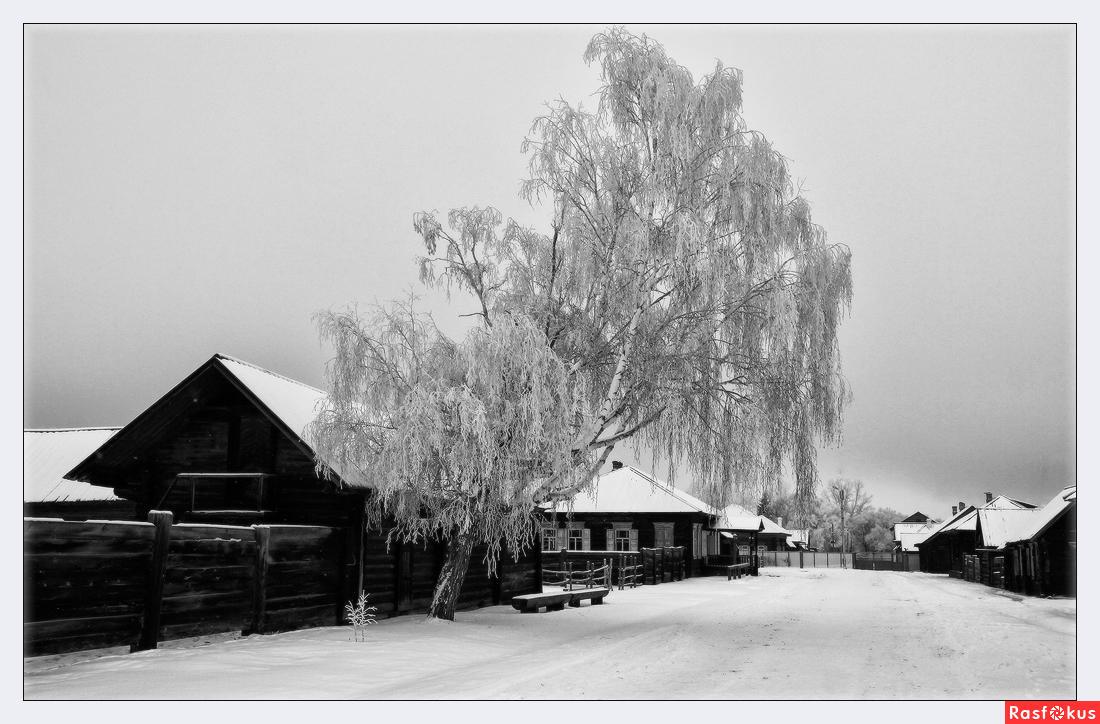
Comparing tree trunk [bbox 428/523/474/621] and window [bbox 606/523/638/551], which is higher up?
tree trunk [bbox 428/523/474/621]

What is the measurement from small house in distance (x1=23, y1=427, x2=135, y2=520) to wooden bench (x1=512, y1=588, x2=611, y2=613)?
1009cm

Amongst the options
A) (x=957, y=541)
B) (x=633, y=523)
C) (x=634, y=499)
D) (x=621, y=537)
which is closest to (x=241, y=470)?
(x=633, y=523)

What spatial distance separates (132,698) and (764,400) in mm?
11017

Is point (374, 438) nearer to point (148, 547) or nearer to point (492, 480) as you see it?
point (492, 480)

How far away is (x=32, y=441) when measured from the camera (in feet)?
90.5

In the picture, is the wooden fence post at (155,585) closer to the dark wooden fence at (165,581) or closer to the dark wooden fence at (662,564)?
the dark wooden fence at (165,581)

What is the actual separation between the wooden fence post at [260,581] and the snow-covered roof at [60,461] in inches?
335

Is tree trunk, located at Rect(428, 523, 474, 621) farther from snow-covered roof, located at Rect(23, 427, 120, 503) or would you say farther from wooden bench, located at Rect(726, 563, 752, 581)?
wooden bench, located at Rect(726, 563, 752, 581)

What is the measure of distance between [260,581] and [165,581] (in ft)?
6.46

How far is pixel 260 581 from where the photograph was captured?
13961 mm

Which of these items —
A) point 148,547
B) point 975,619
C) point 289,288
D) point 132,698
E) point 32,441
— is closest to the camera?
point 132,698

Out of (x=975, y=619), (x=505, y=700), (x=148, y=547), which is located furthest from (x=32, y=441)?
(x=975, y=619)

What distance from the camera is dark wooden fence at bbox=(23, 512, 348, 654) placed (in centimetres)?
1033
